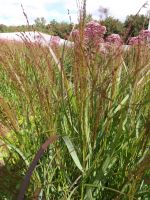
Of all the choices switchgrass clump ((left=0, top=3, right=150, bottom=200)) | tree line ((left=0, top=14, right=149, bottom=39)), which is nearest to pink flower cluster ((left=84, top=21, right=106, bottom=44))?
tree line ((left=0, top=14, right=149, bottom=39))

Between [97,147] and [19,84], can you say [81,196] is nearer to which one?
[97,147]

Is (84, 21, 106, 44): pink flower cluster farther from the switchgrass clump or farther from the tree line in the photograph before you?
the switchgrass clump

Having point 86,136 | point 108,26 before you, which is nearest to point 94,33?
point 108,26

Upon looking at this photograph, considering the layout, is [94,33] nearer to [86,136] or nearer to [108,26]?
[108,26]

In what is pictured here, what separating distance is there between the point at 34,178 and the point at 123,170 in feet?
1.20

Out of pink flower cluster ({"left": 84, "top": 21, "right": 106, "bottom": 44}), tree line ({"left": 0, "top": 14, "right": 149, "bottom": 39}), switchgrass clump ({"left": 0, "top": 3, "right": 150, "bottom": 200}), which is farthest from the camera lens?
pink flower cluster ({"left": 84, "top": 21, "right": 106, "bottom": 44})

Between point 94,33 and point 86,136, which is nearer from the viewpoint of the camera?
point 86,136

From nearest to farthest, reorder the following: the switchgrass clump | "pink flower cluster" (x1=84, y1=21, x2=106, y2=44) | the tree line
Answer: the switchgrass clump, the tree line, "pink flower cluster" (x1=84, y1=21, x2=106, y2=44)

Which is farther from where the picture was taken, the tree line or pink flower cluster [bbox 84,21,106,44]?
pink flower cluster [bbox 84,21,106,44]

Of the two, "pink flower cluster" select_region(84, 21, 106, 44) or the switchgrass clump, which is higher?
"pink flower cluster" select_region(84, 21, 106, 44)

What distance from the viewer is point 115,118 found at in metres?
1.52

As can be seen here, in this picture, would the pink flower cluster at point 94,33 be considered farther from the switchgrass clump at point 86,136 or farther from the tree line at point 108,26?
the switchgrass clump at point 86,136

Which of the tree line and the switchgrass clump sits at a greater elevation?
the tree line

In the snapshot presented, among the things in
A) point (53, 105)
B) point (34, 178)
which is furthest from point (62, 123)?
point (34, 178)
